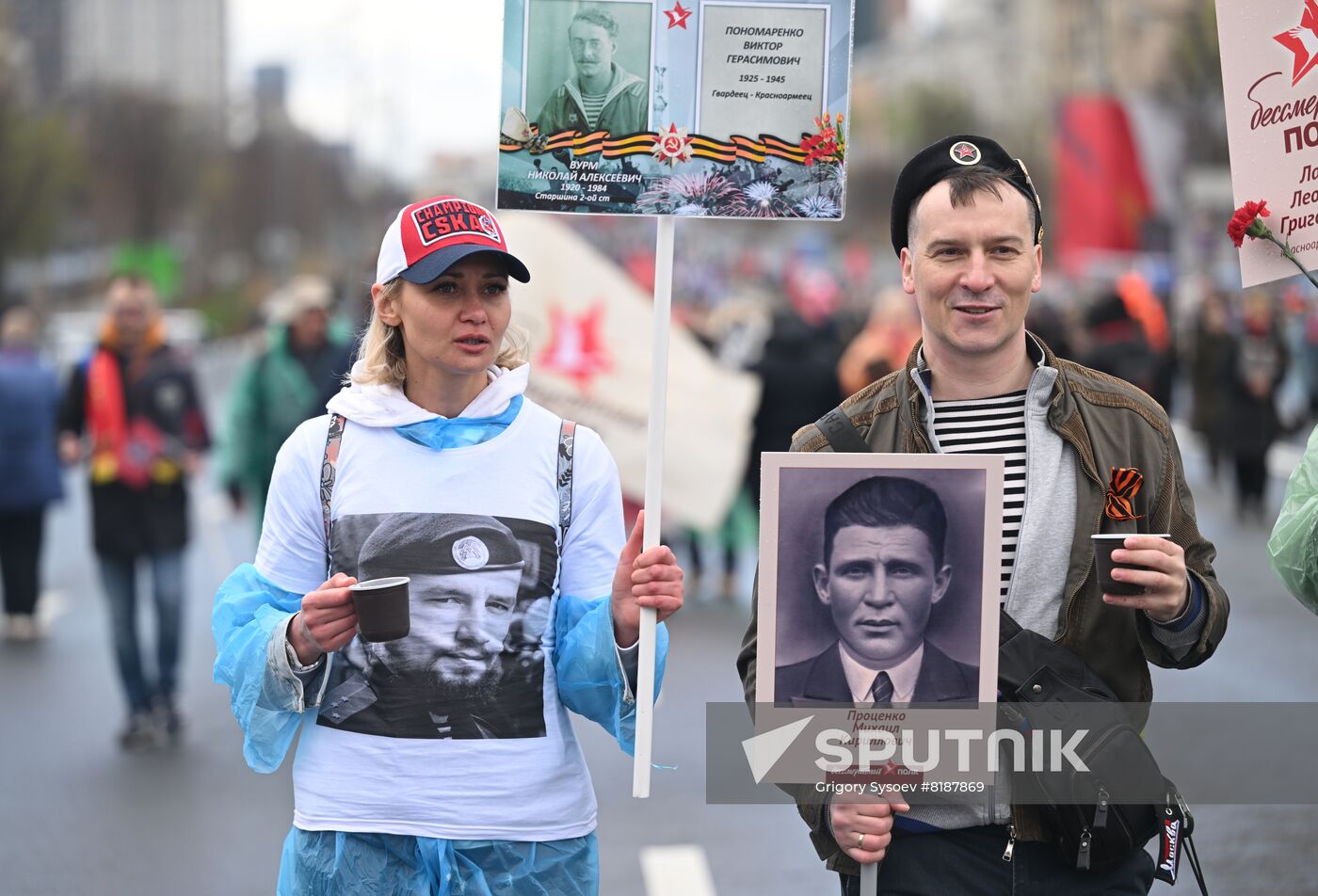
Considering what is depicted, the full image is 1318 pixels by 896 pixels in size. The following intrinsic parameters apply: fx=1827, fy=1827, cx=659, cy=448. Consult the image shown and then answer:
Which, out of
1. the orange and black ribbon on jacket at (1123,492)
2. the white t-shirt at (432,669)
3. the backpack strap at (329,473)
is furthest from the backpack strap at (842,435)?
the backpack strap at (329,473)

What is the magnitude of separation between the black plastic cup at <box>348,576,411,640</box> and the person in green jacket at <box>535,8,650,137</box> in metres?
0.85

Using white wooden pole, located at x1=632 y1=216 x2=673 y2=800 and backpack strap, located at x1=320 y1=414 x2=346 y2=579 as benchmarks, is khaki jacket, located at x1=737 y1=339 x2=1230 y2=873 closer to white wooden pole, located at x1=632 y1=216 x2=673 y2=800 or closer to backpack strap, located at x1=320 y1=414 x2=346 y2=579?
white wooden pole, located at x1=632 y1=216 x2=673 y2=800

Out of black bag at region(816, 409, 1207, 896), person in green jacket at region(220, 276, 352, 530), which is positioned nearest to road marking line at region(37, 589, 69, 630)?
person in green jacket at region(220, 276, 352, 530)

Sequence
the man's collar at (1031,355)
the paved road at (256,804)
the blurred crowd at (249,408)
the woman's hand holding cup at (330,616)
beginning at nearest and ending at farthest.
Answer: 1. the woman's hand holding cup at (330,616)
2. the man's collar at (1031,355)
3. the paved road at (256,804)
4. the blurred crowd at (249,408)

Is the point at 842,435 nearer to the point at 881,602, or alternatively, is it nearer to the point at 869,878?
the point at 881,602

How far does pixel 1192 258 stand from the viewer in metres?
44.7

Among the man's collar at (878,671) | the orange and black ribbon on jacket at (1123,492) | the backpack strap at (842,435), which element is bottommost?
the man's collar at (878,671)

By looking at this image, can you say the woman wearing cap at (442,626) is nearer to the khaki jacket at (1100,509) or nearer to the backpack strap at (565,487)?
the backpack strap at (565,487)

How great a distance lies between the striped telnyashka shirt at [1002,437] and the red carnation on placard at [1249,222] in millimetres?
606

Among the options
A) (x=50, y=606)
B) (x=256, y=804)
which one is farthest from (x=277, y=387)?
(x=50, y=606)

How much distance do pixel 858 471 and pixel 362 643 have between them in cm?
98

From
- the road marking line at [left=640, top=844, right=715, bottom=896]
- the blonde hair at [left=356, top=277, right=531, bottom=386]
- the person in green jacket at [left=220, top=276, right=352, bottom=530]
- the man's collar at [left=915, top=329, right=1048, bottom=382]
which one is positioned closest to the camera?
the man's collar at [left=915, top=329, right=1048, bottom=382]

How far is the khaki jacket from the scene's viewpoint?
9.96 ft

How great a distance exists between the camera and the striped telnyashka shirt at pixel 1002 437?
3104mm
